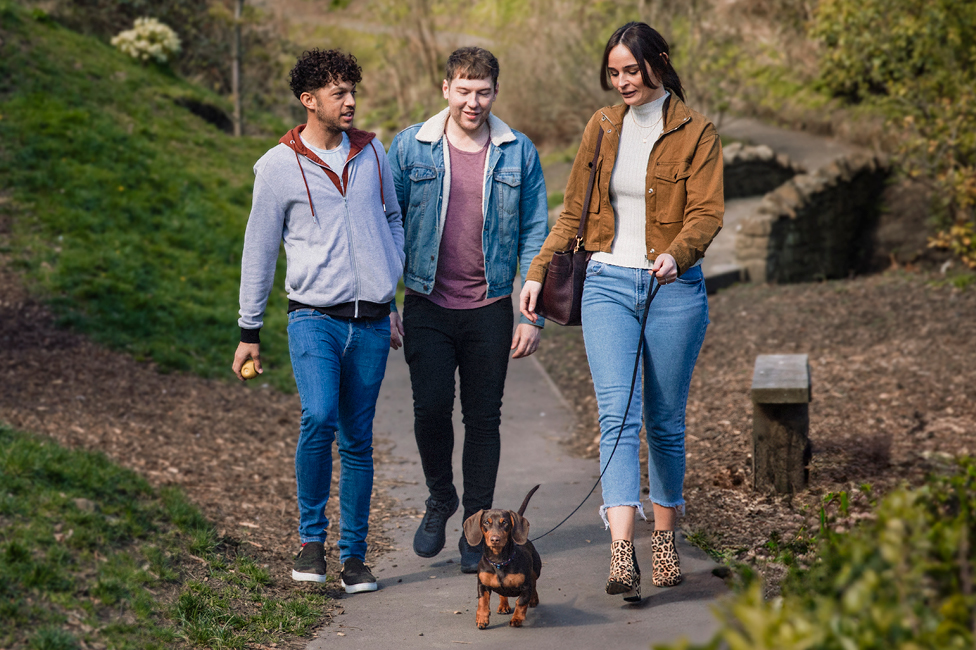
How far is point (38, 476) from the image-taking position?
5.00 m

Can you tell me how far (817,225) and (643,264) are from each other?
410 inches

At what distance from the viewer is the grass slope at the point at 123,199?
871 centimetres

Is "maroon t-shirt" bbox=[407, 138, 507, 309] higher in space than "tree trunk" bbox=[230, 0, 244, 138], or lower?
lower

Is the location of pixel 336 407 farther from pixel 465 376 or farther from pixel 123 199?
pixel 123 199

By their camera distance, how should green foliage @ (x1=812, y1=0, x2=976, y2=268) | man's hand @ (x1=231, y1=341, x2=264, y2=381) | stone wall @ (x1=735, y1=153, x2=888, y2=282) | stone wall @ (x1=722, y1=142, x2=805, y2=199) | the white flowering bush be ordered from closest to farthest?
man's hand @ (x1=231, y1=341, x2=264, y2=381) < green foliage @ (x1=812, y1=0, x2=976, y2=268) < stone wall @ (x1=735, y1=153, x2=888, y2=282) < the white flowering bush < stone wall @ (x1=722, y1=142, x2=805, y2=199)

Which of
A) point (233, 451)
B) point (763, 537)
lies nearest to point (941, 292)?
point (763, 537)

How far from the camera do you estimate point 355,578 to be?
4129mm

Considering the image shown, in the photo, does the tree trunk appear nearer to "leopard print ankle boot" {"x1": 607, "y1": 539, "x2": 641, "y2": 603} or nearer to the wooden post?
the wooden post

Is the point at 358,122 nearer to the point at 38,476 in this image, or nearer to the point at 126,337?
the point at 126,337

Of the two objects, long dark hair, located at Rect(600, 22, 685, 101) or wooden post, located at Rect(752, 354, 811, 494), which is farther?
wooden post, located at Rect(752, 354, 811, 494)

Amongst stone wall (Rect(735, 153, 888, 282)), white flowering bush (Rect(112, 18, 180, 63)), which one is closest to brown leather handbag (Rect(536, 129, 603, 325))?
stone wall (Rect(735, 153, 888, 282))

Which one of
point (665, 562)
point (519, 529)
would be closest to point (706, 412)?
point (665, 562)

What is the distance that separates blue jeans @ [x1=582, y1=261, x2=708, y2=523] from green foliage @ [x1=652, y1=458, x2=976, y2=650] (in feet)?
5.57

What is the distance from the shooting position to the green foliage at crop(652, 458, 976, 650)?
1.43 meters
